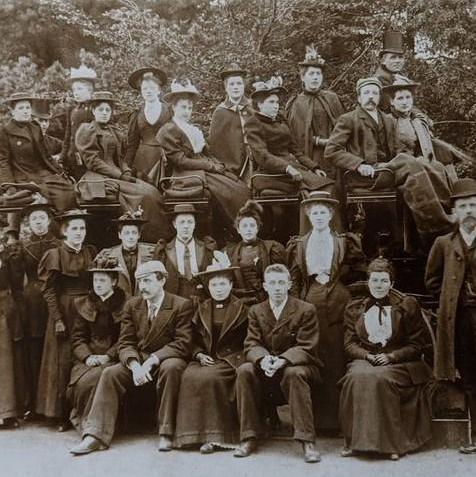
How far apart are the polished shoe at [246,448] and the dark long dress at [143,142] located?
2.38 m

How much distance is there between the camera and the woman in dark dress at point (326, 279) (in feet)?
17.1

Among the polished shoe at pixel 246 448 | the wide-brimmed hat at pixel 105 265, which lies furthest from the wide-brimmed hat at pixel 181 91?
the polished shoe at pixel 246 448

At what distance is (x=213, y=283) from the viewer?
5.15m

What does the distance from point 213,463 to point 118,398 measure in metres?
0.76

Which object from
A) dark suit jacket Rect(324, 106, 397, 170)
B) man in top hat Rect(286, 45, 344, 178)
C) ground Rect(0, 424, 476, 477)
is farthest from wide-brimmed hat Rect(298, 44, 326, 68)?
ground Rect(0, 424, 476, 477)

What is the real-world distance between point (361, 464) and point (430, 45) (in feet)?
11.6

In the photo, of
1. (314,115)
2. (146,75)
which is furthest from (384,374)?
(146,75)

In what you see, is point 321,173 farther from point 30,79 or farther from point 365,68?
point 30,79

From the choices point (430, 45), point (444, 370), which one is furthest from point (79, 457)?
point (430, 45)

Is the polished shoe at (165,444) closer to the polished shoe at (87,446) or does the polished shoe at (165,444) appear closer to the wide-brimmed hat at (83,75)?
the polished shoe at (87,446)

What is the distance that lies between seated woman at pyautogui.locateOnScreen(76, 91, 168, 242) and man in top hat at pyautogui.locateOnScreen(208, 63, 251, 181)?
62 cm

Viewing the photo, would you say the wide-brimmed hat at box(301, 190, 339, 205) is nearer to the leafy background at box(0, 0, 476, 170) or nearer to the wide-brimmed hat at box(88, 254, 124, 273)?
the wide-brimmed hat at box(88, 254, 124, 273)

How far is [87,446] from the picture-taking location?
16.0ft

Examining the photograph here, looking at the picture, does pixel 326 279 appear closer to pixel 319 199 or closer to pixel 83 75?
pixel 319 199
